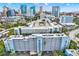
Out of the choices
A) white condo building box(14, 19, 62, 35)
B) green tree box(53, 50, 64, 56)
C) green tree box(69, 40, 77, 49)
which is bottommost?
green tree box(53, 50, 64, 56)

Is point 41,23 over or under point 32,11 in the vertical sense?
under

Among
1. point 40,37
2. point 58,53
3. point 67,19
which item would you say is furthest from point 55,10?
point 58,53

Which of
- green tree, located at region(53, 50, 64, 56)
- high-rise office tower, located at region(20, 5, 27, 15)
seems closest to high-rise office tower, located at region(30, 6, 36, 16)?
high-rise office tower, located at region(20, 5, 27, 15)

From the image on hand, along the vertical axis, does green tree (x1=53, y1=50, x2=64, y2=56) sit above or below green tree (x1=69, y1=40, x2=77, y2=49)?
below

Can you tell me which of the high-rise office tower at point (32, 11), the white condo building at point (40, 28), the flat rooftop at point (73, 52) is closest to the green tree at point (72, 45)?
the flat rooftop at point (73, 52)

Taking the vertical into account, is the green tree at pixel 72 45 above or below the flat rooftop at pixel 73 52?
above

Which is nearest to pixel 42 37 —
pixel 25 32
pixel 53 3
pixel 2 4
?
pixel 25 32

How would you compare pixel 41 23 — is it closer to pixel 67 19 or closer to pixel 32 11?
pixel 32 11

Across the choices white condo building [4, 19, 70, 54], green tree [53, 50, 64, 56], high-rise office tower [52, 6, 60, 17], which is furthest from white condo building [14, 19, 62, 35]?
green tree [53, 50, 64, 56]

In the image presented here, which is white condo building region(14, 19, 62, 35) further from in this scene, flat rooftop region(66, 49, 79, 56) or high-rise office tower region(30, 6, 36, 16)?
flat rooftop region(66, 49, 79, 56)

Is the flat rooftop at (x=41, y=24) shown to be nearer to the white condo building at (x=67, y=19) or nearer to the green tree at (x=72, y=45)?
the white condo building at (x=67, y=19)

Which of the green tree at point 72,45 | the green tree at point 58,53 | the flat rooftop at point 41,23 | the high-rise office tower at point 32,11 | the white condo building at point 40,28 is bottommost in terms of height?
the green tree at point 58,53

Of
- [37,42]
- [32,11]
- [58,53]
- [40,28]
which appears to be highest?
[32,11]
